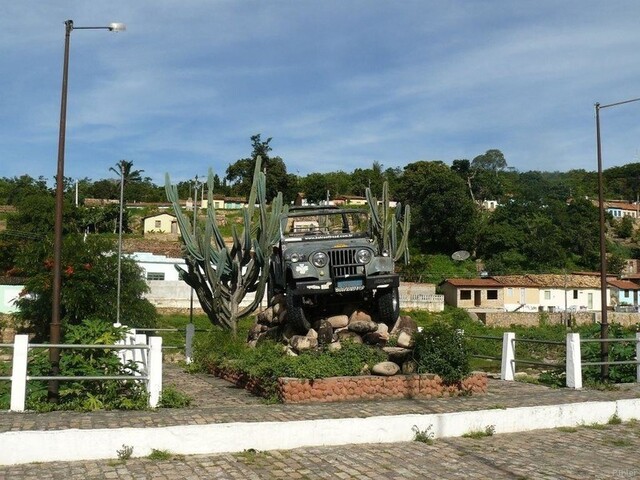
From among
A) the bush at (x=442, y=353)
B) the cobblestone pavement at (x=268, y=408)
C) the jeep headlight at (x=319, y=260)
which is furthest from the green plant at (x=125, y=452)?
the jeep headlight at (x=319, y=260)

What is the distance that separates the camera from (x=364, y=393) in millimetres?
12891

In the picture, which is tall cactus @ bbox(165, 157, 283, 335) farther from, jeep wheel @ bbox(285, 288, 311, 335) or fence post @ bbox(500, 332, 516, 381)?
fence post @ bbox(500, 332, 516, 381)

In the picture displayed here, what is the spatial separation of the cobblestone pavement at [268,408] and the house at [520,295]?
4732 centimetres

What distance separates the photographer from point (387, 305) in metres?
15.8

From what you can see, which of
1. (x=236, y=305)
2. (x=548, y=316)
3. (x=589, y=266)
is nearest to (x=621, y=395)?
(x=236, y=305)

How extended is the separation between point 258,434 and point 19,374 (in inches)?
157

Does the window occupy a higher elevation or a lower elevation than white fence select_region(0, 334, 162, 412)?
higher

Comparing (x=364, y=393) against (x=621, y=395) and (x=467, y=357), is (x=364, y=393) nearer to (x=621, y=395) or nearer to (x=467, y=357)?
(x=467, y=357)

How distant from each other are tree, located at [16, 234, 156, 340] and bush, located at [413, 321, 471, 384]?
2296 centimetres

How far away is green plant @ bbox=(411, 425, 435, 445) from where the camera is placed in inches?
395

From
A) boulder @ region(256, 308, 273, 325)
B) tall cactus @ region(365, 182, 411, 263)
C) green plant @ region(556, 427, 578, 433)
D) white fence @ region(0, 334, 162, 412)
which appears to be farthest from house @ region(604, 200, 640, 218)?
white fence @ region(0, 334, 162, 412)

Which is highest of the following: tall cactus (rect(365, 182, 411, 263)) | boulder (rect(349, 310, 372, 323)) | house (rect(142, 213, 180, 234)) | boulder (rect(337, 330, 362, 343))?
house (rect(142, 213, 180, 234))

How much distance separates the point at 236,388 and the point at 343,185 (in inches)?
3787

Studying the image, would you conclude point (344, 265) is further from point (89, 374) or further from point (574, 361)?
point (89, 374)
